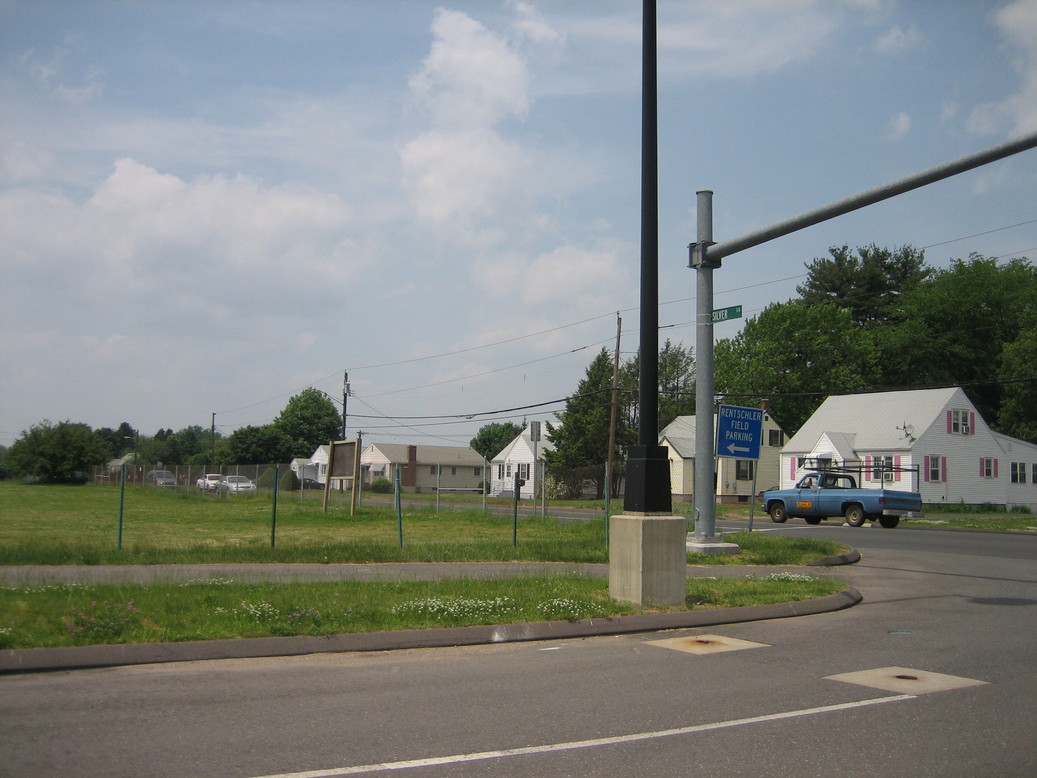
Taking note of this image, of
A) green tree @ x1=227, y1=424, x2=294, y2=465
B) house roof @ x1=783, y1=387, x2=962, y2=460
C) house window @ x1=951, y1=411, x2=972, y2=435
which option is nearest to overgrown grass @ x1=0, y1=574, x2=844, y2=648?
house roof @ x1=783, y1=387, x2=962, y2=460

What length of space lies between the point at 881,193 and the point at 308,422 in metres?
122

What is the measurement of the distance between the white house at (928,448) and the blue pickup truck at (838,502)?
14.1 m

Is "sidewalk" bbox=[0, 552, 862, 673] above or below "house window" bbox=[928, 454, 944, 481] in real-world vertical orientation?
below

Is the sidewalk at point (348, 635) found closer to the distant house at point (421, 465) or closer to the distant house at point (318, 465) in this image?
the distant house at point (421, 465)

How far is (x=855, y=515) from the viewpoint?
111ft

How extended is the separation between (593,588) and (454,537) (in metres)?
11.7

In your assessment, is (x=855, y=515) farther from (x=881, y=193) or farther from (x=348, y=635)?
(x=348, y=635)

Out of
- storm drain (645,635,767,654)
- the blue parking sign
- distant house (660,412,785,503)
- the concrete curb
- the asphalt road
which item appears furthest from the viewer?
distant house (660,412,785,503)

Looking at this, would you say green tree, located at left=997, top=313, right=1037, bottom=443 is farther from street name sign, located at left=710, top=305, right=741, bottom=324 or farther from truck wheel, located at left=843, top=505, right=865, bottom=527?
street name sign, located at left=710, top=305, right=741, bottom=324

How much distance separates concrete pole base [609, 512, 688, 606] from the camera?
1117 centimetres

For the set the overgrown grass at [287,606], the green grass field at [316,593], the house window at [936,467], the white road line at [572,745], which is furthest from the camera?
the house window at [936,467]

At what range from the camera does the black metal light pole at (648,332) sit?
11391 mm

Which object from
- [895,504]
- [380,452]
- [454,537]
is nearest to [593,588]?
[454,537]

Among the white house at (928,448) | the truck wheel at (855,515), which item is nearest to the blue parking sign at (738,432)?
the truck wheel at (855,515)
